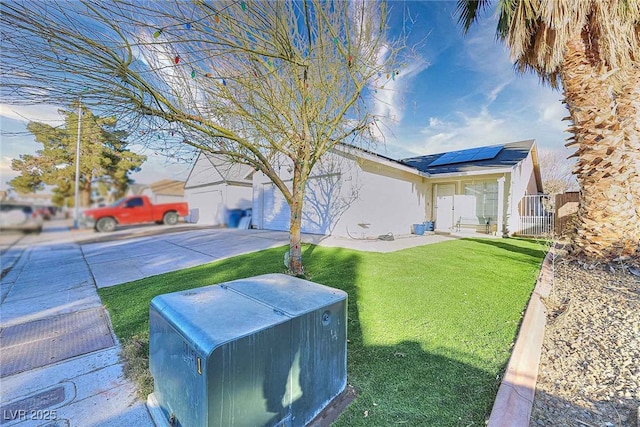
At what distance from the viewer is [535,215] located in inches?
437

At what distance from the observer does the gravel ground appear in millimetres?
1883

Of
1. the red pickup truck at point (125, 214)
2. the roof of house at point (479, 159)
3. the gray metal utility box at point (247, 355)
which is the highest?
the roof of house at point (479, 159)

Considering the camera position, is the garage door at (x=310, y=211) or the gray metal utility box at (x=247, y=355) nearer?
the gray metal utility box at (x=247, y=355)

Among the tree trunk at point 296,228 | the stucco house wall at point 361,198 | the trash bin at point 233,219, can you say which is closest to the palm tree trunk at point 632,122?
the stucco house wall at point 361,198

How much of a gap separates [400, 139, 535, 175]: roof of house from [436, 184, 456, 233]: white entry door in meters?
1.03

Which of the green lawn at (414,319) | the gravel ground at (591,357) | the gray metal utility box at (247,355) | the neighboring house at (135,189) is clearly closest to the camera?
the gray metal utility box at (247,355)

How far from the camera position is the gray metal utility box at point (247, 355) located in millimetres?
1384

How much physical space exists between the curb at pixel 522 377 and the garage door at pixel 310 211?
8.25 m

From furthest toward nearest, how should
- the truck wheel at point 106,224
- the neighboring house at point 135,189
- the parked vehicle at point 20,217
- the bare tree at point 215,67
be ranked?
the bare tree at point 215,67, the neighboring house at point 135,189, the truck wheel at point 106,224, the parked vehicle at point 20,217

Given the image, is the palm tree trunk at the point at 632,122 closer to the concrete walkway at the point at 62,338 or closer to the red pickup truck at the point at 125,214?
the red pickup truck at the point at 125,214

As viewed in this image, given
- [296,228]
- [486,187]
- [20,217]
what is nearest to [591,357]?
[296,228]

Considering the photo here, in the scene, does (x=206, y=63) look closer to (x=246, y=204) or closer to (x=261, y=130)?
(x=261, y=130)

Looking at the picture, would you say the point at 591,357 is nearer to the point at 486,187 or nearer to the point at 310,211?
the point at 310,211

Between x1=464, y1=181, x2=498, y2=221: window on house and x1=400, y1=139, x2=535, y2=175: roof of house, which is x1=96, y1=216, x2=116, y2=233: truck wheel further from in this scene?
x1=464, y1=181, x2=498, y2=221: window on house
